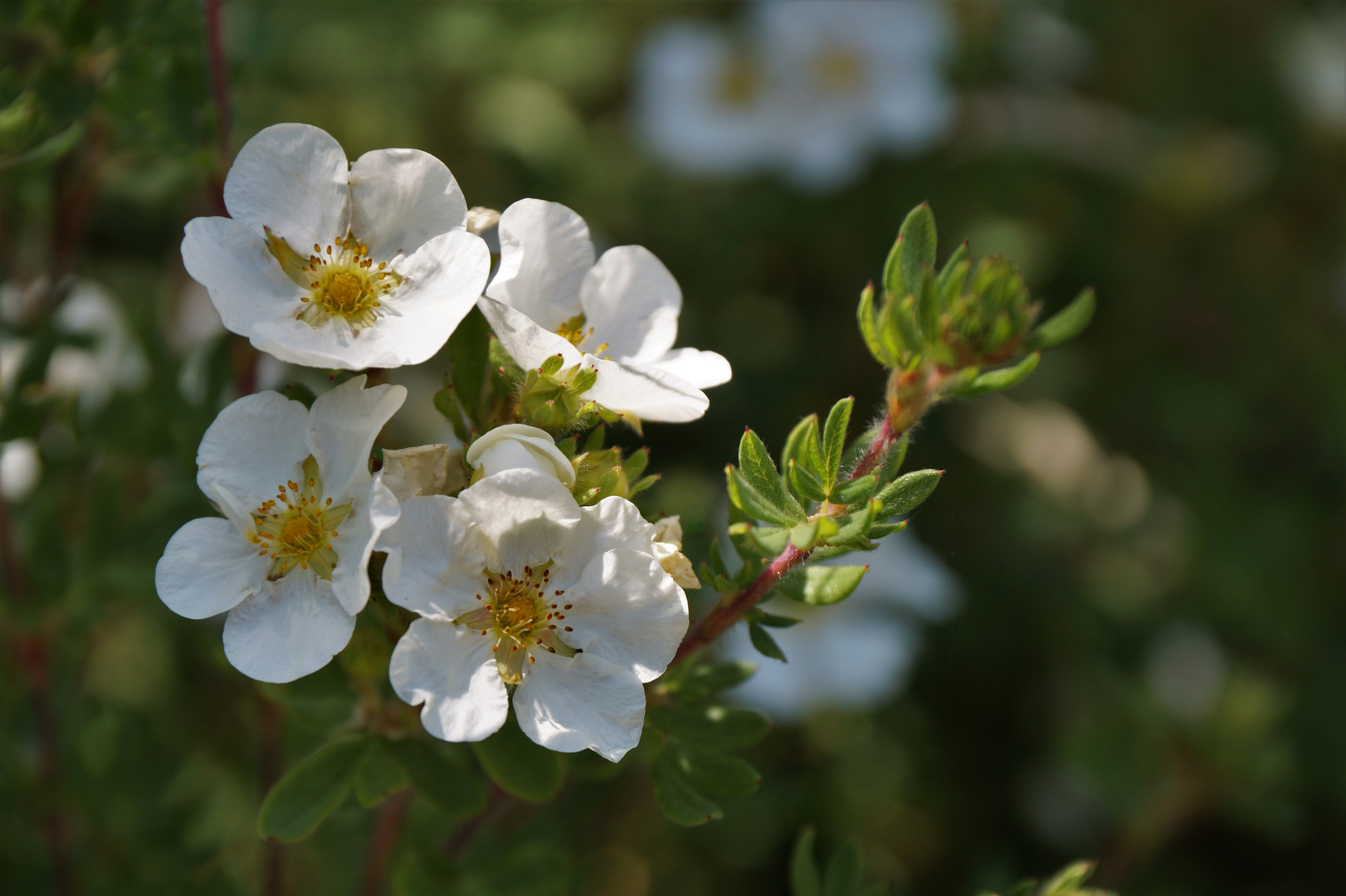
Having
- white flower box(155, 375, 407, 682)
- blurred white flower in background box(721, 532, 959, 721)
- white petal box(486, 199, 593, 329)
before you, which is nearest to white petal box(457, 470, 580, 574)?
white flower box(155, 375, 407, 682)

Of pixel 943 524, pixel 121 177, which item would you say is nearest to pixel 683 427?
pixel 943 524

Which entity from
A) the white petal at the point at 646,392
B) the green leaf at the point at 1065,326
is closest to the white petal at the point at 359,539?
the white petal at the point at 646,392

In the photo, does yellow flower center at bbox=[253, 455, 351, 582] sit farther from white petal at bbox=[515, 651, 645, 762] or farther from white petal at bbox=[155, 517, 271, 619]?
white petal at bbox=[515, 651, 645, 762]

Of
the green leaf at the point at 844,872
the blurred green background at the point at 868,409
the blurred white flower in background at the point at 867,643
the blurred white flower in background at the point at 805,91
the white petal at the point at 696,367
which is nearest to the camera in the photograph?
the white petal at the point at 696,367

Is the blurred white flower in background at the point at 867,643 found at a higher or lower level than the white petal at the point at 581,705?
lower

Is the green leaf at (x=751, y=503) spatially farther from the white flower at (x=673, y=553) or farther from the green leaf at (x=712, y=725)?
the green leaf at (x=712, y=725)

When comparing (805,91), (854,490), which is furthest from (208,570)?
(805,91)

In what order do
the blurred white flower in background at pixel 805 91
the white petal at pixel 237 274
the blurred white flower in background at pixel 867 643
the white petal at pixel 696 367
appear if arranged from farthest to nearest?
the blurred white flower in background at pixel 805 91
the blurred white flower in background at pixel 867 643
the white petal at pixel 696 367
the white petal at pixel 237 274

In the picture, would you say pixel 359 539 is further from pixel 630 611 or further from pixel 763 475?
pixel 763 475
